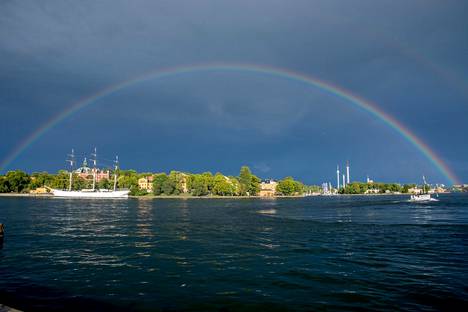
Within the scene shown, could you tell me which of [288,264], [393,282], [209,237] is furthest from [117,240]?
[393,282]

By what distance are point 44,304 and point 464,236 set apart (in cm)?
4472

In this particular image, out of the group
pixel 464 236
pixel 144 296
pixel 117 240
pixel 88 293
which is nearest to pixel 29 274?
pixel 88 293

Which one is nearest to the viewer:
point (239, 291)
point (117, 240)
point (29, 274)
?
point (239, 291)

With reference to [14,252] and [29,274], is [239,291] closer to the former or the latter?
[29,274]

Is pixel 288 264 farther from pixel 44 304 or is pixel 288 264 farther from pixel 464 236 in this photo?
pixel 464 236

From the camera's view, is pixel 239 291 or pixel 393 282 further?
pixel 393 282

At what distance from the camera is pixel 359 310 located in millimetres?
16203

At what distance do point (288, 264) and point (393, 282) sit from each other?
7.60 m

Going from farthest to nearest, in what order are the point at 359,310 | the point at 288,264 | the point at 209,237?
the point at 209,237 < the point at 288,264 < the point at 359,310

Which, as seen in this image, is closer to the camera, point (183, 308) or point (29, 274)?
point (183, 308)

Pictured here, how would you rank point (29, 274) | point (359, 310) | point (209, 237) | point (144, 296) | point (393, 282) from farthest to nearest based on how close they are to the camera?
point (209, 237)
point (29, 274)
point (393, 282)
point (144, 296)
point (359, 310)

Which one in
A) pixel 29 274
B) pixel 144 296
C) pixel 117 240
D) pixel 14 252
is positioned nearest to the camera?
pixel 144 296

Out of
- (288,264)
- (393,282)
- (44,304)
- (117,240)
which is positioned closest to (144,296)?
(44,304)

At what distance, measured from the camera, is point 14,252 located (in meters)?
31.3
